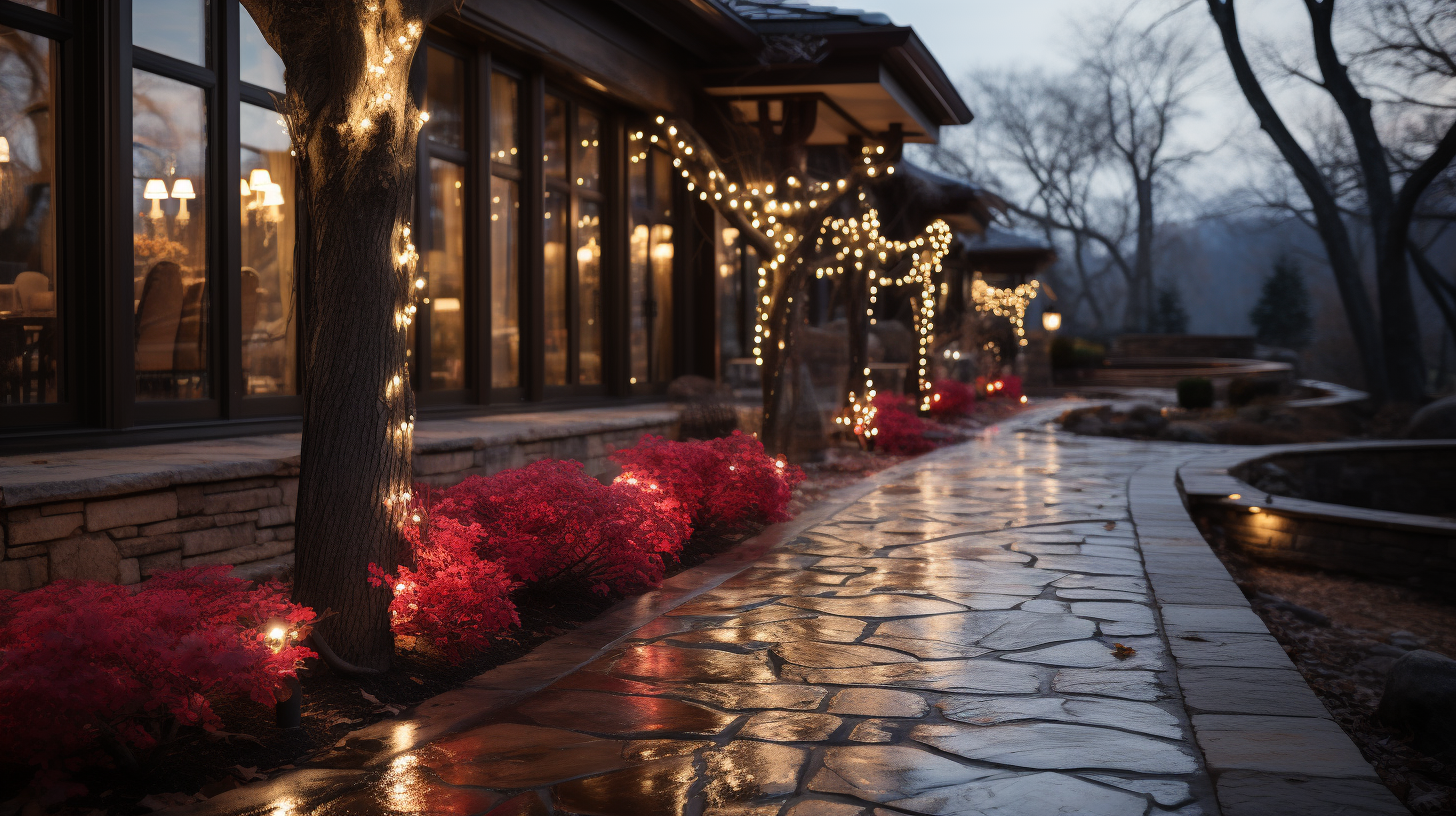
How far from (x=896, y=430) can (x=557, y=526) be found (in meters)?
8.19

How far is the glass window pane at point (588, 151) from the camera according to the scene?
10391 millimetres

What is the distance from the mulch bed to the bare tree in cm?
1896

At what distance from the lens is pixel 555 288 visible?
10.1 m

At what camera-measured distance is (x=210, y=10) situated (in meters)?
6.13

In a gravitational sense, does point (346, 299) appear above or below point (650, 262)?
below

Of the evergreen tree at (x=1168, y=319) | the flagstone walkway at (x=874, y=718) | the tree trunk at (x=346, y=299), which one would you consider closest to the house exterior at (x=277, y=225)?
the tree trunk at (x=346, y=299)

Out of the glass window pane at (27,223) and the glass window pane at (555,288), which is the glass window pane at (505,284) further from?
the glass window pane at (27,223)

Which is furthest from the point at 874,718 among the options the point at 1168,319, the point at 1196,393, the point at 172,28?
the point at 1168,319

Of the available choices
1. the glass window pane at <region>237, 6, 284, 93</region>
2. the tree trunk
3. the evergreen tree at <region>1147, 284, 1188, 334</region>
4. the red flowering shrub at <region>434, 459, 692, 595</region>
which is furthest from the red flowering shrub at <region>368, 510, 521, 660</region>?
the evergreen tree at <region>1147, 284, 1188, 334</region>

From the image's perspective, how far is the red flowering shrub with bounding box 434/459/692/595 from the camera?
15.9 ft

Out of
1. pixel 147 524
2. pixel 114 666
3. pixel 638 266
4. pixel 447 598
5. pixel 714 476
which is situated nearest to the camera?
pixel 114 666

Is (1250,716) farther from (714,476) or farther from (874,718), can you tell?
(714,476)

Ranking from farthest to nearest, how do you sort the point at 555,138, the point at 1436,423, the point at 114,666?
the point at 1436,423 → the point at 555,138 → the point at 114,666

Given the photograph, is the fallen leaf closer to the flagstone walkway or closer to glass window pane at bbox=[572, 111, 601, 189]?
the flagstone walkway
